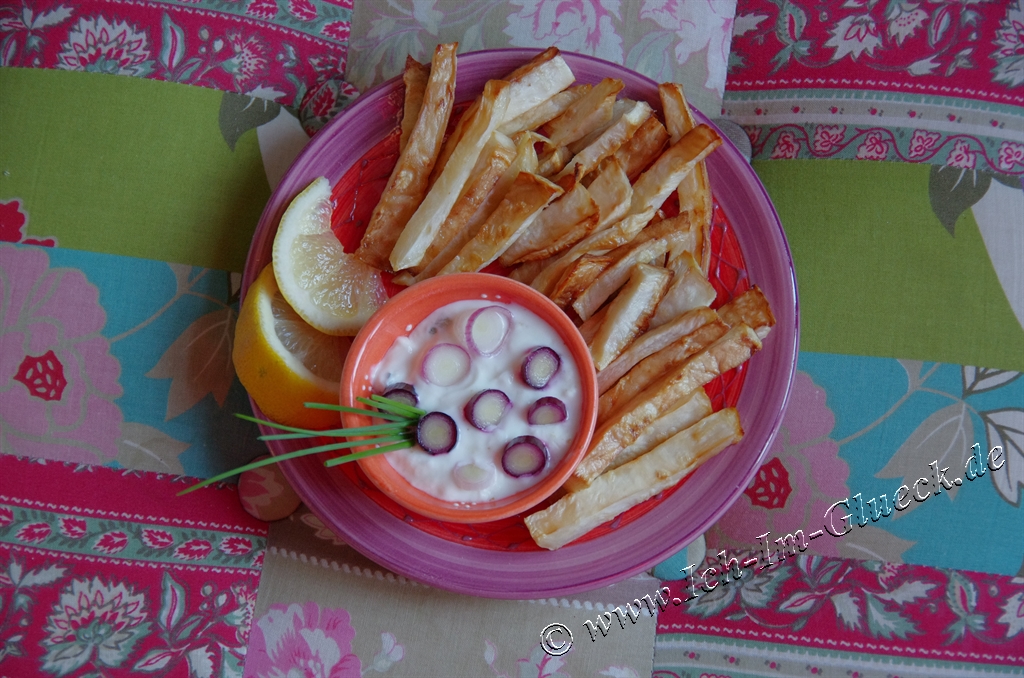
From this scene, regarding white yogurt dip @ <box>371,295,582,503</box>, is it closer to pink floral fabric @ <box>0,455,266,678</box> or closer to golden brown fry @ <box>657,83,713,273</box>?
golden brown fry @ <box>657,83,713,273</box>

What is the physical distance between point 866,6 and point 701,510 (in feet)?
4.93

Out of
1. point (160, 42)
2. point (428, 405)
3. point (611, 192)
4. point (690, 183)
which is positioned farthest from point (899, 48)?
point (160, 42)

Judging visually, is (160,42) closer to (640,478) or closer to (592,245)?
(592,245)

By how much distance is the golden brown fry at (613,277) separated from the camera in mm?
1661

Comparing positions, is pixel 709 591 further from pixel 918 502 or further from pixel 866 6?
pixel 866 6

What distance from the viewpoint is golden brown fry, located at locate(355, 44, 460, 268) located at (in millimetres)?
1654

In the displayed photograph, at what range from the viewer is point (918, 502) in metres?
1.95

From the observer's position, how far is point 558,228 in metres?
1.61

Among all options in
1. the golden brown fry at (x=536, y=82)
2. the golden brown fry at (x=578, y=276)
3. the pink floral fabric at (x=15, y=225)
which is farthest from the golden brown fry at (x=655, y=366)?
the pink floral fabric at (x=15, y=225)

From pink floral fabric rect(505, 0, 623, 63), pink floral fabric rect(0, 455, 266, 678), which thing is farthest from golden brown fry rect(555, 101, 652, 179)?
pink floral fabric rect(0, 455, 266, 678)

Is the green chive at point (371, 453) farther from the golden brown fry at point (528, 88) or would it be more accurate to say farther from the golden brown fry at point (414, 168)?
the golden brown fry at point (528, 88)

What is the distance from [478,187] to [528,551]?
0.89 m

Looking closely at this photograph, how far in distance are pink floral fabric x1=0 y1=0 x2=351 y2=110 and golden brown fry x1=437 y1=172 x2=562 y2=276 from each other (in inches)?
31.8

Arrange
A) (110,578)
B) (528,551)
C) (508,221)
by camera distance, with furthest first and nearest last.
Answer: (110,578), (528,551), (508,221)
